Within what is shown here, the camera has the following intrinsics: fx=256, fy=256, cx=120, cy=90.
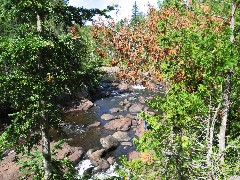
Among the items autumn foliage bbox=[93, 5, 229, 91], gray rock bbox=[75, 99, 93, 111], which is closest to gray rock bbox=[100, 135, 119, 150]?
gray rock bbox=[75, 99, 93, 111]

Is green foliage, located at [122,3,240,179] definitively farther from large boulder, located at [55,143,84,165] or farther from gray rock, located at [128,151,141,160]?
large boulder, located at [55,143,84,165]

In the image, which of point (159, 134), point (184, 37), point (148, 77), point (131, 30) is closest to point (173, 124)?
point (159, 134)


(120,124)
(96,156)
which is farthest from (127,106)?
(96,156)

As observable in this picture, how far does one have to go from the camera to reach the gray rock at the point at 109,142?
21.4 meters

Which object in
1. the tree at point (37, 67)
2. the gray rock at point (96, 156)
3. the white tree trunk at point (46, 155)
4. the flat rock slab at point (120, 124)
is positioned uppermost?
the tree at point (37, 67)

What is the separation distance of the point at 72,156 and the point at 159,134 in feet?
42.9

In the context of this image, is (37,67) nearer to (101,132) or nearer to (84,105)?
(101,132)

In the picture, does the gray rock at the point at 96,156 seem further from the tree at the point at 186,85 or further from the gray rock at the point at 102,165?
the tree at the point at 186,85

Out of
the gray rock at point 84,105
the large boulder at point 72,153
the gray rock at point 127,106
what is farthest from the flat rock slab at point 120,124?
the gray rock at point 84,105

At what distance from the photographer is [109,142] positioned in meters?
21.8

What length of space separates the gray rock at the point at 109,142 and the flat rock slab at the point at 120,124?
2869mm

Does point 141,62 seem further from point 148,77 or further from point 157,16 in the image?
point 157,16

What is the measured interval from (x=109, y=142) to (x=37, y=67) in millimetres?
14371

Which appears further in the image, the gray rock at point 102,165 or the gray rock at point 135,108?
the gray rock at point 135,108
